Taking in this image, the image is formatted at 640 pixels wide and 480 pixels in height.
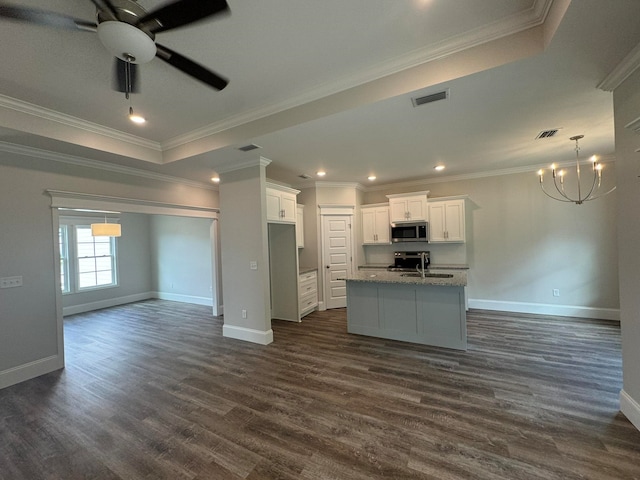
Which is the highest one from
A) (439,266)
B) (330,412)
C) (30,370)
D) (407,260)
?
(407,260)

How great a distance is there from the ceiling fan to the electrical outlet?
3029 mm

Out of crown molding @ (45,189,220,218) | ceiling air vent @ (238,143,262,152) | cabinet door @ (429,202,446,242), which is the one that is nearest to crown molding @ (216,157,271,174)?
ceiling air vent @ (238,143,262,152)

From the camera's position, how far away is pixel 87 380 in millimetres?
3061

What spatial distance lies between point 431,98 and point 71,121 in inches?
160

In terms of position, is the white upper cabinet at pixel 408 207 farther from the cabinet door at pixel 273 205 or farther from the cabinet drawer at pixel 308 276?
the cabinet door at pixel 273 205

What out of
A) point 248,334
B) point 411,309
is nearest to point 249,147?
point 248,334

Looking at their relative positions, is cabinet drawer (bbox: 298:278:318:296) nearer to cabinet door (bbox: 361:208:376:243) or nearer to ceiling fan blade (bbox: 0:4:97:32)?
cabinet door (bbox: 361:208:376:243)

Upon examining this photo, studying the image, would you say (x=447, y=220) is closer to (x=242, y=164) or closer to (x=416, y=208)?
(x=416, y=208)

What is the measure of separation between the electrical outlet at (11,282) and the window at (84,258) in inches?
144

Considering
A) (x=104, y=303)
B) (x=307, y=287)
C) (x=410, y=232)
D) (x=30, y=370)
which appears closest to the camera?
(x=30, y=370)

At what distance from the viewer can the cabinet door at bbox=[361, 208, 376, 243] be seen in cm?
607

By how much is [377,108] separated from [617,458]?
329 centimetres

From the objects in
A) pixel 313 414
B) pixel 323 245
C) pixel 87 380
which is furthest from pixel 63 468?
pixel 323 245

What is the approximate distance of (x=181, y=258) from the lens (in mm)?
6980
